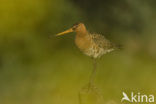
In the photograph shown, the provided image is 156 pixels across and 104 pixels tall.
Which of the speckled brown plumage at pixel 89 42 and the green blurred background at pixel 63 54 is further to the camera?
the green blurred background at pixel 63 54

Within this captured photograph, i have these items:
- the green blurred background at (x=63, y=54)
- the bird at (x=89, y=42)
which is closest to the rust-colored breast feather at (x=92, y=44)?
the bird at (x=89, y=42)

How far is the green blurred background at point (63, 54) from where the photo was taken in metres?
2.44

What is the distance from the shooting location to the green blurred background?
8.00ft

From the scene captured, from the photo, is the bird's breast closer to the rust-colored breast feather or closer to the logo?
the rust-colored breast feather

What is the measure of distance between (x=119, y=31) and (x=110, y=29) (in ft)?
0.22

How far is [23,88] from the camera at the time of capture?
96.7 inches

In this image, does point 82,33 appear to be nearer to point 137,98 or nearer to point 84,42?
point 84,42

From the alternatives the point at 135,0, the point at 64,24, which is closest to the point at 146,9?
the point at 135,0

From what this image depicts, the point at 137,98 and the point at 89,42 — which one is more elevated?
the point at 89,42

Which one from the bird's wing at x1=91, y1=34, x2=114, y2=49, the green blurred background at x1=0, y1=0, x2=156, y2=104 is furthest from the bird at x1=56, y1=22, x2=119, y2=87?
the green blurred background at x1=0, y1=0, x2=156, y2=104

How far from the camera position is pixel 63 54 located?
101 inches

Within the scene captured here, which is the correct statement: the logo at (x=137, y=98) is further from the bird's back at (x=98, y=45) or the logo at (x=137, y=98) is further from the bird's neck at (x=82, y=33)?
the bird's neck at (x=82, y=33)

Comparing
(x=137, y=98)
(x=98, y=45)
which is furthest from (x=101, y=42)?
(x=137, y=98)

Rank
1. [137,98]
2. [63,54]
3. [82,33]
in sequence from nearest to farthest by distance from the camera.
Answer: [82,33], [137,98], [63,54]
